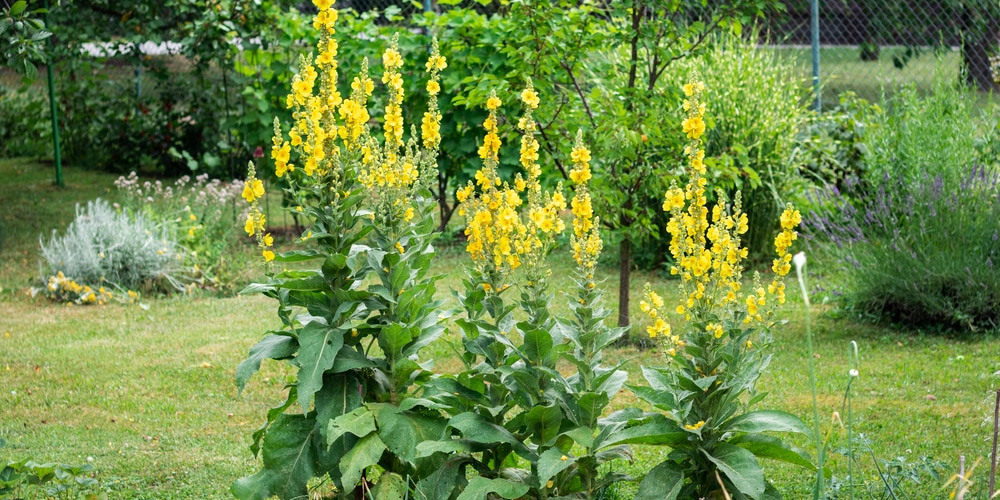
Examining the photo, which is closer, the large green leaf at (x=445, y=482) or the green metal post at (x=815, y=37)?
the large green leaf at (x=445, y=482)

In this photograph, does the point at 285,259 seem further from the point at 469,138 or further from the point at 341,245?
the point at 469,138

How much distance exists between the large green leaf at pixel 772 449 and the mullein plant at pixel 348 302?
90 centimetres

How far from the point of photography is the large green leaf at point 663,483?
2.72 metres

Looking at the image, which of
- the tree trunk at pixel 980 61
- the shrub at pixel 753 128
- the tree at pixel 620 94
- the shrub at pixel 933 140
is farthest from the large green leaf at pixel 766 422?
the tree trunk at pixel 980 61

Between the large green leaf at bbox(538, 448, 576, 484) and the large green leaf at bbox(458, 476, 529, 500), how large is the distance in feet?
0.25

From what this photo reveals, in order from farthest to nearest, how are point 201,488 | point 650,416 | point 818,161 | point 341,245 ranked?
point 818,161 < point 201,488 < point 341,245 < point 650,416

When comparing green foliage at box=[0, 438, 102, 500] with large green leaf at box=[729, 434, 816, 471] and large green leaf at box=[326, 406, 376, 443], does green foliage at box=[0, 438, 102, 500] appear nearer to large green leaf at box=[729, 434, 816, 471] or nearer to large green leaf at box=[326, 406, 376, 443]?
large green leaf at box=[326, 406, 376, 443]

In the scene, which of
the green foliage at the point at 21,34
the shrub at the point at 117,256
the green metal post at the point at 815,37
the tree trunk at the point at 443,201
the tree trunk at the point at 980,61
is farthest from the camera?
the tree trunk at the point at 980,61

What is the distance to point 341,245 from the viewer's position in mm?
3051

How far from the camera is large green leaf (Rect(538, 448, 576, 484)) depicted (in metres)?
2.66

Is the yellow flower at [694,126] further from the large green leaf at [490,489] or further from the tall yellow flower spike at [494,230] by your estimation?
the large green leaf at [490,489]

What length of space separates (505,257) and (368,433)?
2.13ft

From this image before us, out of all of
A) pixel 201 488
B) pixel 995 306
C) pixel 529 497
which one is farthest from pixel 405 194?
pixel 995 306

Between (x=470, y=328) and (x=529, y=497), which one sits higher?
(x=470, y=328)
